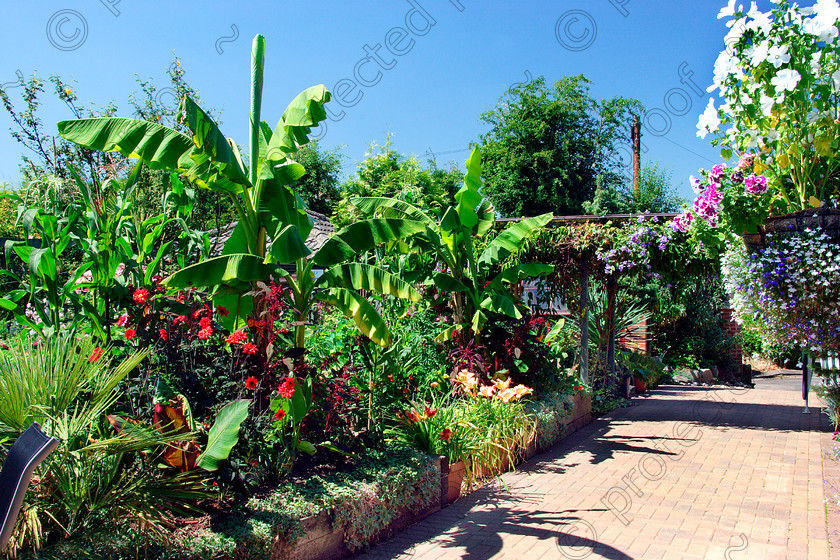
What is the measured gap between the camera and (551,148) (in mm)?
26734

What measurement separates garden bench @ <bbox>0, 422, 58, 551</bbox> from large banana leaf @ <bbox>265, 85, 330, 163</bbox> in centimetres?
325

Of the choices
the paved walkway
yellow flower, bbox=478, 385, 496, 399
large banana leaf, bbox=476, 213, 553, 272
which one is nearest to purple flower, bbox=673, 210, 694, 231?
large banana leaf, bbox=476, 213, 553, 272

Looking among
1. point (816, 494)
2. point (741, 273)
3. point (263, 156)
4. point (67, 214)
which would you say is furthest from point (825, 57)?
point (67, 214)

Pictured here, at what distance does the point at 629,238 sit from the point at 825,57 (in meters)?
4.45

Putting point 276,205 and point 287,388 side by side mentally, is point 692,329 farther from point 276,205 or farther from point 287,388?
point 287,388

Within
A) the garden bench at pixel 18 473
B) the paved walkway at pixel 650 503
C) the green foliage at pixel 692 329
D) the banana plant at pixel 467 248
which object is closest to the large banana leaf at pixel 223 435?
the garden bench at pixel 18 473

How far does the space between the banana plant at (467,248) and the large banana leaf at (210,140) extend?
3116 millimetres

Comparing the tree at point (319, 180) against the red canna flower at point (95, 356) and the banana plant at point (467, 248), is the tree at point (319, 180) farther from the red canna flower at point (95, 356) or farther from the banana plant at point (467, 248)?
the red canna flower at point (95, 356)

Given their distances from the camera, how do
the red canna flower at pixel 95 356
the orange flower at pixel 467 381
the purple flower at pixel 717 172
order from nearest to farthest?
the red canna flower at pixel 95 356, the purple flower at pixel 717 172, the orange flower at pixel 467 381

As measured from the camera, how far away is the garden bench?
226 cm

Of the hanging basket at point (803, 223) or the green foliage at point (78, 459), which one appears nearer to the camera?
the green foliage at point (78, 459)

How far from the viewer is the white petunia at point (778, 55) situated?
5.00m

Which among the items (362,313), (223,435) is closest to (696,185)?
(362,313)

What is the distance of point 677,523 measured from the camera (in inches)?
207
